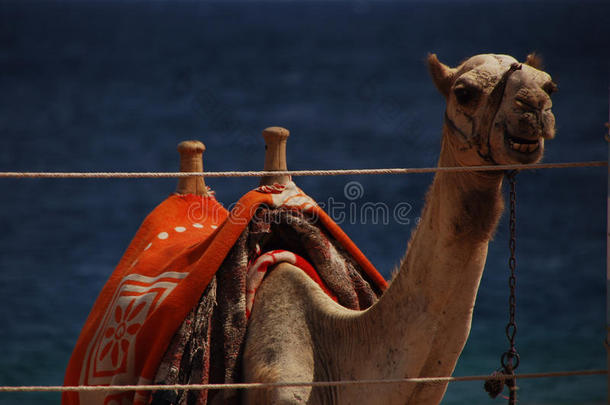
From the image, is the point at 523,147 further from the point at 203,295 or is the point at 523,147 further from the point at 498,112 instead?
the point at 203,295

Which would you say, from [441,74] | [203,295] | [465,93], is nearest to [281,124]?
[203,295]

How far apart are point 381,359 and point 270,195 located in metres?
0.72

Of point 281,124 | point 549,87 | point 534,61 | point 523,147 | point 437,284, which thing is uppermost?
point 281,124

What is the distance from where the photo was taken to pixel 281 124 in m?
9.88

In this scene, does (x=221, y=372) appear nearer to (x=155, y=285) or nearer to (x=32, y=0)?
(x=155, y=285)

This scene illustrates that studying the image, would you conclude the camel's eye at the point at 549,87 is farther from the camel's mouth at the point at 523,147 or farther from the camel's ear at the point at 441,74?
the camel's ear at the point at 441,74

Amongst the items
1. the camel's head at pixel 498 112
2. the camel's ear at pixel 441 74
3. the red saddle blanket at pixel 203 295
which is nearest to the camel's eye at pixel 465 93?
the camel's head at pixel 498 112

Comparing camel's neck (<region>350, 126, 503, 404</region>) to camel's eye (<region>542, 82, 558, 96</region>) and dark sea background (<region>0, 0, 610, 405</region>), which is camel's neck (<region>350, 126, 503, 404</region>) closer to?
camel's eye (<region>542, 82, 558, 96</region>)

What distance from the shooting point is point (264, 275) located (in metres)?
2.52

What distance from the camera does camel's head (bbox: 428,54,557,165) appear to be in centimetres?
172

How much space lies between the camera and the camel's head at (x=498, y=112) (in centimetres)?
172

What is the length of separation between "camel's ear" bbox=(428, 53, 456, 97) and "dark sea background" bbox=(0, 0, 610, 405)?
14.6 ft

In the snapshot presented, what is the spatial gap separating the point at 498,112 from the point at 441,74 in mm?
210

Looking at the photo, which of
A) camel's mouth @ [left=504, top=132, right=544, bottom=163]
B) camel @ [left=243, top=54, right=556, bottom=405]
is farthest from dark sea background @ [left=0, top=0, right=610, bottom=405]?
camel's mouth @ [left=504, top=132, right=544, bottom=163]
